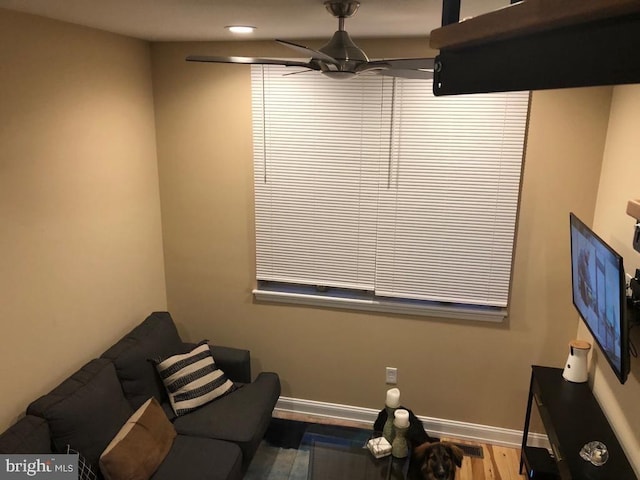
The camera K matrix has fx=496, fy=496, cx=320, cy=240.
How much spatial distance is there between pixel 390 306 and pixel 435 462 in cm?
104

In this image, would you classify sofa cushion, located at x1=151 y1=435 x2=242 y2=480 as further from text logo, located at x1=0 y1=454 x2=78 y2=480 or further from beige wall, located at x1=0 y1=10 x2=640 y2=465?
beige wall, located at x1=0 y1=10 x2=640 y2=465

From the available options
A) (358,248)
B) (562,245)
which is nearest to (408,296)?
(358,248)

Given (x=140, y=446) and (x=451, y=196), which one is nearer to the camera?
(x=140, y=446)

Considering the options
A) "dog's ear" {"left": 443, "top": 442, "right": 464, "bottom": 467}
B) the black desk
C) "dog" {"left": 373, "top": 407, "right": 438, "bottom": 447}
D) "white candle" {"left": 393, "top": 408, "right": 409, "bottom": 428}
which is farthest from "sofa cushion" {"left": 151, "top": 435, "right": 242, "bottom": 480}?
the black desk

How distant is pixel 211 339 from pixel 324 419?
1.04 meters

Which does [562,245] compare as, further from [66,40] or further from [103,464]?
[66,40]

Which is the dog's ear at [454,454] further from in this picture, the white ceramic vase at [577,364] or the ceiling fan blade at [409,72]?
the ceiling fan blade at [409,72]

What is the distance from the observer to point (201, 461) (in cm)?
264

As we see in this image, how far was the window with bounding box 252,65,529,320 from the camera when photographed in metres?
3.02

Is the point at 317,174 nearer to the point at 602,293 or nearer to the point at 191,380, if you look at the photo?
the point at 191,380

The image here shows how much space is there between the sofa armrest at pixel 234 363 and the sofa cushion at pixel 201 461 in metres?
0.62

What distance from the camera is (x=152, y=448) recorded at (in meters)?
2.61

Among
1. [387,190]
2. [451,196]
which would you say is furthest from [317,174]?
[451,196]

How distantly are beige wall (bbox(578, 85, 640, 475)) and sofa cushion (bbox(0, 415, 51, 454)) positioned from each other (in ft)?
8.95
